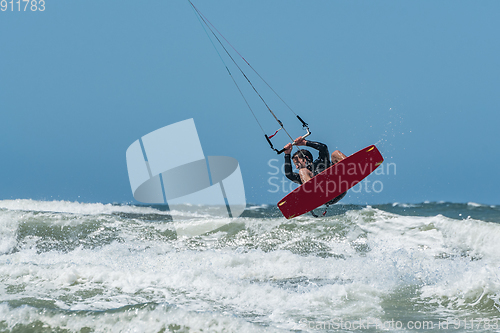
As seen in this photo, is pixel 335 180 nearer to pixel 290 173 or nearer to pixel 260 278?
pixel 290 173

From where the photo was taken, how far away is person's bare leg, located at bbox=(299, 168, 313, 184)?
21.9 feet

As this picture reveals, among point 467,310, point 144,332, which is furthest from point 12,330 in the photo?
point 467,310

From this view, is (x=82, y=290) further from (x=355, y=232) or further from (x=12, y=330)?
(x=355, y=232)

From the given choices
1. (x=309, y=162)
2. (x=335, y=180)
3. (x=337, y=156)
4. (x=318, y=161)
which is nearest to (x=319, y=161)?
(x=318, y=161)

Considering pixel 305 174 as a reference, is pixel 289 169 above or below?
above

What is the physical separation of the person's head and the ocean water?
1.86 m

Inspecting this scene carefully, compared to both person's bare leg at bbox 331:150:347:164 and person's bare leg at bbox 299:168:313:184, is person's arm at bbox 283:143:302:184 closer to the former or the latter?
person's bare leg at bbox 299:168:313:184

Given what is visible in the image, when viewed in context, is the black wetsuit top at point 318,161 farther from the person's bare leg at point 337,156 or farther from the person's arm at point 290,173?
the person's bare leg at point 337,156

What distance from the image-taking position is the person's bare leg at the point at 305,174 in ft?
21.9

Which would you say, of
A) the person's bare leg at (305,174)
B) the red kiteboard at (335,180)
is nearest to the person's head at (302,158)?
the person's bare leg at (305,174)

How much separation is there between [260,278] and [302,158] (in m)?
2.24

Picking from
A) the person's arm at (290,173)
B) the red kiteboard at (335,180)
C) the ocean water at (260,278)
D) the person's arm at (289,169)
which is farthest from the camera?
the person's arm at (290,173)

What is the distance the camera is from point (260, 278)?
6.23 m

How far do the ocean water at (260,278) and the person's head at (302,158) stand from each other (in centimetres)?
186
